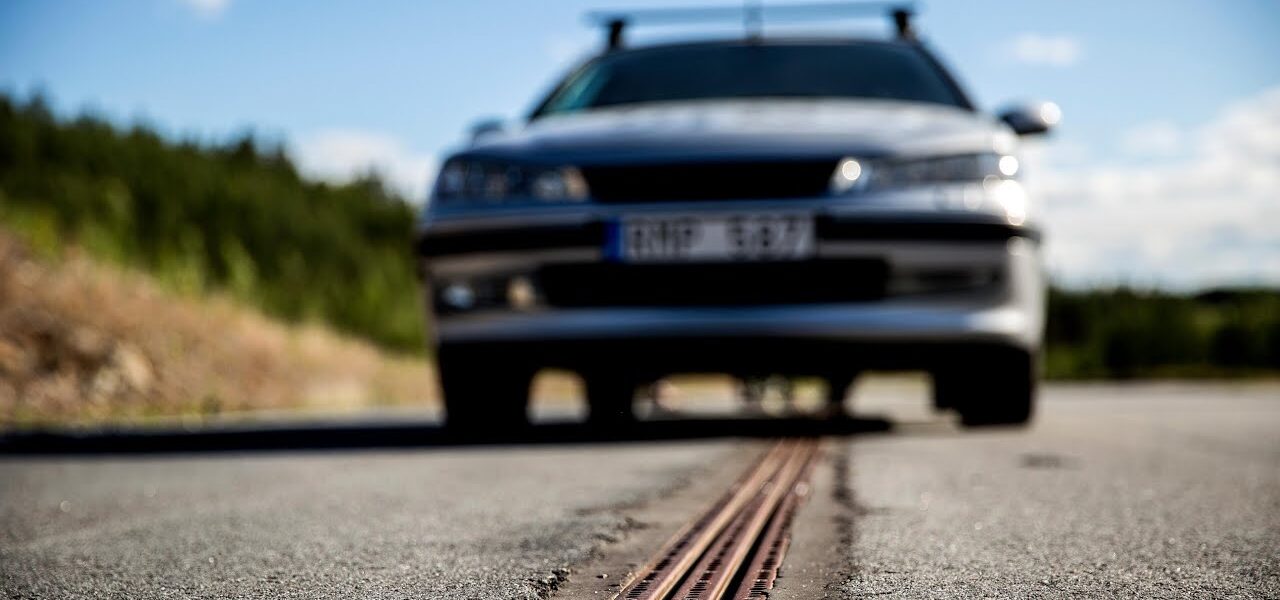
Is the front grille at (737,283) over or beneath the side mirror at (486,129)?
beneath

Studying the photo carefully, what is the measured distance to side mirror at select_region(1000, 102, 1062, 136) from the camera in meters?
5.84

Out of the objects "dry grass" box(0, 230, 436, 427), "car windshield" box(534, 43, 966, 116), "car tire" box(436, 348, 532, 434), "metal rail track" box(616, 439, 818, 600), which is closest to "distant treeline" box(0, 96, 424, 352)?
"dry grass" box(0, 230, 436, 427)

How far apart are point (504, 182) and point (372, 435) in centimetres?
168

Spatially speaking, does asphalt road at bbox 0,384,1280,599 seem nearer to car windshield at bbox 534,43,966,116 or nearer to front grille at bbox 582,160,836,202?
front grille at bbox 582,160,836,202

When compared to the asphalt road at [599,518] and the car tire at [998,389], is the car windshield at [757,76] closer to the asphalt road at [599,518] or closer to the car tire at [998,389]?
the car tire at [998,389]

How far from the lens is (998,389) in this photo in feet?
18.9

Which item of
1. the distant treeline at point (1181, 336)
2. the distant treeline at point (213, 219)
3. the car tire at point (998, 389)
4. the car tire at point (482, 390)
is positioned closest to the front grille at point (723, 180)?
the car tire at point (482, 390)

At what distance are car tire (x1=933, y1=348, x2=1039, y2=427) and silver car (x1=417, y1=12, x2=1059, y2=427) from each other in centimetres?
3

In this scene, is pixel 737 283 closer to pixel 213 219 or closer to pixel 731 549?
pixel 731 549

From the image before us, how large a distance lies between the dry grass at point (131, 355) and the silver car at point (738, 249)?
12.9 ft

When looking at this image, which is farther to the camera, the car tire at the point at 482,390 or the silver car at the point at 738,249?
the car tire at the point at 482,390

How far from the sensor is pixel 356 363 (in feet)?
44.1

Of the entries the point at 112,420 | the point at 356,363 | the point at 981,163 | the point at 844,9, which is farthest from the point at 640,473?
the point at 356,363

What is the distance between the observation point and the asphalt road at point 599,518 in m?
2.60
